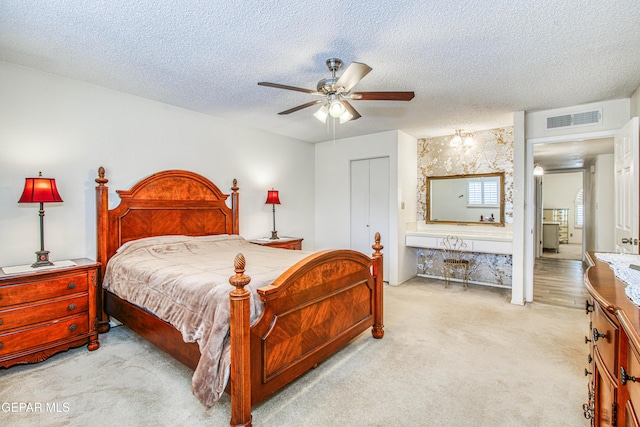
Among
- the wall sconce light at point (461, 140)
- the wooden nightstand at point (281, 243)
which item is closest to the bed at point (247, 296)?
the wooden nightstand at point (281, 243)

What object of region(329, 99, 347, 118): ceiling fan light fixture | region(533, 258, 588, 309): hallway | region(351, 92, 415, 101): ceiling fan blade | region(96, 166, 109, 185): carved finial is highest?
region(351, 92, 415, 101): ceiling fan blade

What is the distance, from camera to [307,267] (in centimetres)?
214

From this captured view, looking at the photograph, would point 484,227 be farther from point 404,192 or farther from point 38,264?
point 38,264

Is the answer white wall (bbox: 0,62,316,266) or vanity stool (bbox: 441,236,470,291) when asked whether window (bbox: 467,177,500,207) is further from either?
white wall (bbox: 0,62,316,266)

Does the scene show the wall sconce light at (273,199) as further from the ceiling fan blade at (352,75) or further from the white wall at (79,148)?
the ceiling fan blade at (352,75)

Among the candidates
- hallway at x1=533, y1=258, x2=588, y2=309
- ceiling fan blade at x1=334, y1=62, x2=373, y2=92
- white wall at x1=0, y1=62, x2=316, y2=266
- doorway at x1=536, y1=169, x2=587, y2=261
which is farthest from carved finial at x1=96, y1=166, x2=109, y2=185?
doorway at x1=536, y1=169, x2=587, y2=261

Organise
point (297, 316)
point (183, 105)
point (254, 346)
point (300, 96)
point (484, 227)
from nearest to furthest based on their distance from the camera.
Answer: point (254, 346) < point (297, 316) < point (300, 96) < point (183, 105) < point (484, 227)

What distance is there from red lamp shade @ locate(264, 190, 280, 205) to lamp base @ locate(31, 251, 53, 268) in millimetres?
2578

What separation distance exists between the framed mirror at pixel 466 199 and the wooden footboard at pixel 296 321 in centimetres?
289

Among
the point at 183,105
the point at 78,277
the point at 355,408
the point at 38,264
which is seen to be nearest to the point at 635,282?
the point at 355,408

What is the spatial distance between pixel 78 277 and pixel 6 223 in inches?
29.7

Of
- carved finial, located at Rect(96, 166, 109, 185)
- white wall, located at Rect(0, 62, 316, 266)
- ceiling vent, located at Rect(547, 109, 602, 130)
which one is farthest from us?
ceiling vent, located at Rect(547, 109, 602, 130)

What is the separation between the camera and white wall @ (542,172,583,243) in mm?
9727

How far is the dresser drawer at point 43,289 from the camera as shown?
7.59ft
